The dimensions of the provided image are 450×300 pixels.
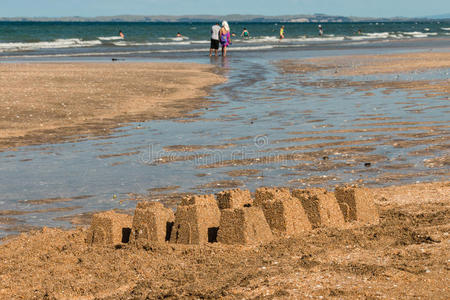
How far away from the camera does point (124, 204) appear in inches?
306

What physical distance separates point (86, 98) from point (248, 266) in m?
12.4

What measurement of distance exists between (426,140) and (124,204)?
5.49 m

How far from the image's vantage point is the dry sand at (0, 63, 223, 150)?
12.9 meters

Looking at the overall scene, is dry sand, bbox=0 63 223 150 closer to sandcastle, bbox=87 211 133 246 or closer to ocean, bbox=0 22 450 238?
ocean, bbox=0 22 450 238

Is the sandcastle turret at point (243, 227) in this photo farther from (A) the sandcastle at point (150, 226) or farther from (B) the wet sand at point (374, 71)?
(B) the wet sand at point (374, 71)

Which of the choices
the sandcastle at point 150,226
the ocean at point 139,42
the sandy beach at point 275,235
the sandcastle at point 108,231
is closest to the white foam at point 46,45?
the ocean at point 139,42

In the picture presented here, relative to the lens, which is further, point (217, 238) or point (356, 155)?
point (356, 155)

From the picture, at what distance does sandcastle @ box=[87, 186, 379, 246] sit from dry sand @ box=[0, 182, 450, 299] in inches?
5.7

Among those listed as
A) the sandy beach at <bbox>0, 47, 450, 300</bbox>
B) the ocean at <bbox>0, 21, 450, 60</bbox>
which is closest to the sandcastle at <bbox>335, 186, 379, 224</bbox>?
the sandy beach at <bbox>0, 47, 450, 300</bbox>

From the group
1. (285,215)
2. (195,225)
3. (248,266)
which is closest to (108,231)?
(195,225)

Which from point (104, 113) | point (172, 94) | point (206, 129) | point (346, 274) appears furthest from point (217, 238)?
point (172, 94)

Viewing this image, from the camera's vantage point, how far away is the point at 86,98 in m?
17.0

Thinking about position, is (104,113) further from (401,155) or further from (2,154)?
(401,155)

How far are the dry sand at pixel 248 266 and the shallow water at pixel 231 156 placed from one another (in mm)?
1339
